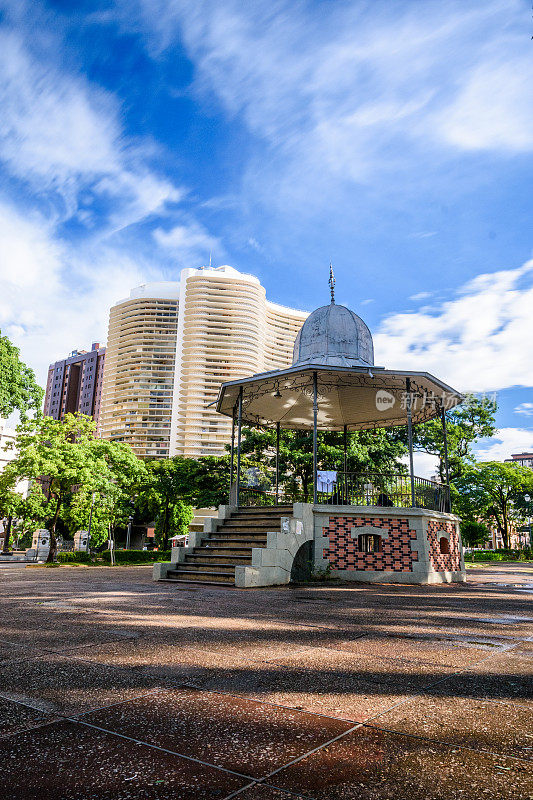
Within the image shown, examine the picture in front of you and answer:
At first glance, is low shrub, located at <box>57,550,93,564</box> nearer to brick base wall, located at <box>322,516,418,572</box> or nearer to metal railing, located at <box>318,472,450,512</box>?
metal railing, located at <box>318,472,450,512</box>

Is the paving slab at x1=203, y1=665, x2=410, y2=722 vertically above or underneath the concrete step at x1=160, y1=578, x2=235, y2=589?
above

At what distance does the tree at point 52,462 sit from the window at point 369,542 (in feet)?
60.5

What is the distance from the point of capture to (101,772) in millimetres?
2102

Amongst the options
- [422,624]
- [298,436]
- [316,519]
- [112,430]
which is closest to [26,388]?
[298,436]

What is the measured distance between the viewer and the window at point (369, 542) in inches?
545

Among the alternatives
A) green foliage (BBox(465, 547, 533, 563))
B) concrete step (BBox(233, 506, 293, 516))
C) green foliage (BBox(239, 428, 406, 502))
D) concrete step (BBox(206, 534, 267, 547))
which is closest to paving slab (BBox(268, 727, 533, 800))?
concrete step (BBox(206, 534, 267, 547))

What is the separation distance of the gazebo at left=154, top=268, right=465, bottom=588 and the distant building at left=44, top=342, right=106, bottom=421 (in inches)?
4773

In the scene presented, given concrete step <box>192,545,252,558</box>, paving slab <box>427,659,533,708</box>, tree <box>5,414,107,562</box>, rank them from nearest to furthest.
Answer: paving slab <box>427,659,533,708</box>, concrete step <box>192,545,252,558</box>, tree <box>5,414,107,562</box>

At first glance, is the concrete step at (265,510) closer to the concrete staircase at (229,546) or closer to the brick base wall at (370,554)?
the concrete staircase at (229,546)

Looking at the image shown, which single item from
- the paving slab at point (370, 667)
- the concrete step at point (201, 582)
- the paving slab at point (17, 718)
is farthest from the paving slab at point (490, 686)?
the concrete step at point (201, 582)

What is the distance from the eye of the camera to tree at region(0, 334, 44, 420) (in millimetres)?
24438

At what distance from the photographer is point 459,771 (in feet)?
7.05

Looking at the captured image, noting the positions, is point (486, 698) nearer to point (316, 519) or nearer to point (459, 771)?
point (459, 771)

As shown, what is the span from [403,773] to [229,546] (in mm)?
11257
